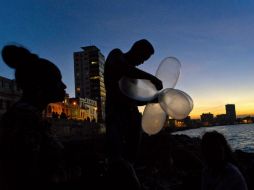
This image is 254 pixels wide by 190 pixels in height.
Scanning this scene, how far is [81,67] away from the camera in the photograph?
129625 millimetres

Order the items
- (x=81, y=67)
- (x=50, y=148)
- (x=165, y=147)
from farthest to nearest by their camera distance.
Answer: (x=81, y=67)
(x=165, y=147)
(x=50, y=148)

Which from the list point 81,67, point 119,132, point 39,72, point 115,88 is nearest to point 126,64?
point 115,88

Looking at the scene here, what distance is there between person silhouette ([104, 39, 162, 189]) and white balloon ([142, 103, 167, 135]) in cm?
19

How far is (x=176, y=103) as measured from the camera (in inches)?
163

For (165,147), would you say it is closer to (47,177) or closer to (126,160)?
(126,160)

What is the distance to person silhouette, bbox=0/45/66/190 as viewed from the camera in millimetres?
1967

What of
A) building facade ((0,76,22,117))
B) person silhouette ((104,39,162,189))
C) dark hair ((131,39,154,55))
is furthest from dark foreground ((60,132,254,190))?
building facade ((0,76,22,117))

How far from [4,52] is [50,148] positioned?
2.92 feet

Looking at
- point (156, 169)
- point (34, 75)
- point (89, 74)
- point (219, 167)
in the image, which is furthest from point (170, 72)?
point (89, 74)

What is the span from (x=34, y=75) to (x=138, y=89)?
226 cm

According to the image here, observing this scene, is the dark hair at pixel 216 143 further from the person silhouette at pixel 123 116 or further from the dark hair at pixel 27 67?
the dark hair at pixel 27 67

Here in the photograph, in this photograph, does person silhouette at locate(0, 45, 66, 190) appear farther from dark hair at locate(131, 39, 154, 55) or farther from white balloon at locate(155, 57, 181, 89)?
white balloon at locate(155, 57, 181, 89)

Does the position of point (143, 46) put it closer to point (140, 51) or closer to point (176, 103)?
point (140, 51)

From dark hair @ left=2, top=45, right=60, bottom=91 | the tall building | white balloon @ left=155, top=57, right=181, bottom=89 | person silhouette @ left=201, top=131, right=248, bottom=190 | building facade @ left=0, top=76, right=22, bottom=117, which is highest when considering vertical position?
the tall building
